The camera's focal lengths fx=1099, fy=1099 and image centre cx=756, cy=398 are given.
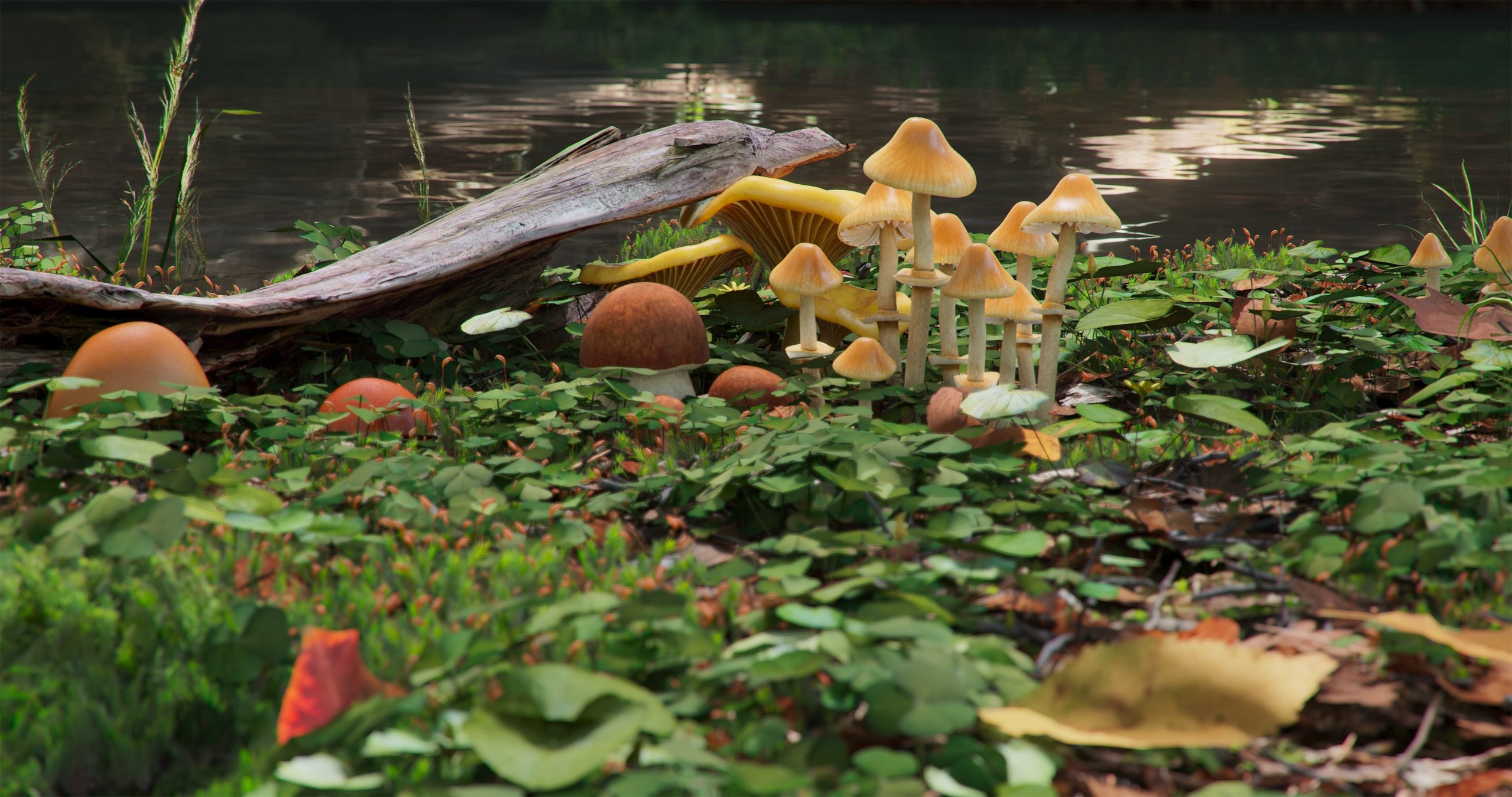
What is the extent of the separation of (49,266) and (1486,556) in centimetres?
561

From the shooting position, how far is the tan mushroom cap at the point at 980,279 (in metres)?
3.24

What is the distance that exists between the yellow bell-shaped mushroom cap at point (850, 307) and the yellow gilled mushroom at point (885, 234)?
0.18 ft

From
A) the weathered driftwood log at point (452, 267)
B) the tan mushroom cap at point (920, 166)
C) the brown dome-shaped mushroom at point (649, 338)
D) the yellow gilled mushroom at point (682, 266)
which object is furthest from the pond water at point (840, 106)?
the tan mushroom cap at point (920, 166)

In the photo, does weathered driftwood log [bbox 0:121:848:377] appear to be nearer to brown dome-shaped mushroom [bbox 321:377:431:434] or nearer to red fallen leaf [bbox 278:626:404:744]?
brown dome-shaped mushroom [bbox 321:377:431:434]

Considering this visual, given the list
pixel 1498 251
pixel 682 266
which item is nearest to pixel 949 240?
pixel 682 266

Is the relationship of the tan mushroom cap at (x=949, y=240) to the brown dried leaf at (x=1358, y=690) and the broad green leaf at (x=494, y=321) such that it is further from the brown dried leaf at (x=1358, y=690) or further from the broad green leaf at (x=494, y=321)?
the brown dried leaf at (x=1358, y=690)

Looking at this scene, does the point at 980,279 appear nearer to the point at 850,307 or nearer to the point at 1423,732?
the point at 850,307

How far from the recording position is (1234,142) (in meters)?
11.3

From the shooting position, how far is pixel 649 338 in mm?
3814

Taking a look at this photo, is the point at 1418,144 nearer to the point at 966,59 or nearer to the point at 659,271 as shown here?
the point at 659,271

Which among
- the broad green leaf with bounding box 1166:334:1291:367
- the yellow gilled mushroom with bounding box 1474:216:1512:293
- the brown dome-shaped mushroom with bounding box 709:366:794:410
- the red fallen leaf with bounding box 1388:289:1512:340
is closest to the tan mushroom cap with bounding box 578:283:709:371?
the brown dome-shaped mushroom with bounding box 709:366:794:410

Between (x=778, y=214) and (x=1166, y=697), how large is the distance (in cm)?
281

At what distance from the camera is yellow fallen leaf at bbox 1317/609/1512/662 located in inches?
73.5

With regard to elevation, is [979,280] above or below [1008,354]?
above
